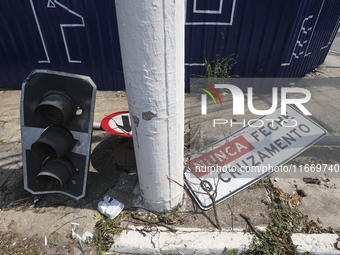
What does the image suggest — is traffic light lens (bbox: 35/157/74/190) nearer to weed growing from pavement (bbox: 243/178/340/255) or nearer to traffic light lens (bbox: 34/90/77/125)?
traffic light lens (bbox: 34/90/77/125)

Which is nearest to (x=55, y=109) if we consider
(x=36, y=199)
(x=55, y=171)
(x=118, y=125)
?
(x=55, y=171)

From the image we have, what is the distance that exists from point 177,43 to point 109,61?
3.96 meters

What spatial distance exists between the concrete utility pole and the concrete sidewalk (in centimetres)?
53

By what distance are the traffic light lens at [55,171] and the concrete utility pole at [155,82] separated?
35.4 inches

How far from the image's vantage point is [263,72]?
4996 mm

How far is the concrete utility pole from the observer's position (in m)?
1.41

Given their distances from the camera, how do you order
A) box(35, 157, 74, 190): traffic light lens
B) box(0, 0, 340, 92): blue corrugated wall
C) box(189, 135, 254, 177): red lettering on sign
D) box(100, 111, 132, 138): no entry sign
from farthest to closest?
box(0, 0, 340, 92): blue corrugated wall < box(100, 111, 132, 138): no entry sign < box(189, 135, 254, 177): red lettering on sign < box(35, 157, 74, 190): traffic light lens

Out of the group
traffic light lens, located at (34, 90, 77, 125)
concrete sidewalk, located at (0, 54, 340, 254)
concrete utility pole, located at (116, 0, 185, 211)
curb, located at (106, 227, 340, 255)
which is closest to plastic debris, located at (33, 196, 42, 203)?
concrete sidewalk, located at (0, 54, 340, 254)

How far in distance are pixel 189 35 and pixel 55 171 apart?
3915 mm


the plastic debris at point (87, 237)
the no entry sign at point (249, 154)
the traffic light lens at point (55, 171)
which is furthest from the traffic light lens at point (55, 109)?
the no entry sign at point (249, 154)

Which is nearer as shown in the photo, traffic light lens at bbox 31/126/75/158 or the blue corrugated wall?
traffic light lens at bbox 31/126/75/158

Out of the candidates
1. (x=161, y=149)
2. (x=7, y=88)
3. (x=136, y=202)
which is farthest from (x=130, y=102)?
(x=7, y=88)

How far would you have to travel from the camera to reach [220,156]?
10.1 feet

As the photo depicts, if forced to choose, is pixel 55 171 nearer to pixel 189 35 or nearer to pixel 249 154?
pixel 249 154
